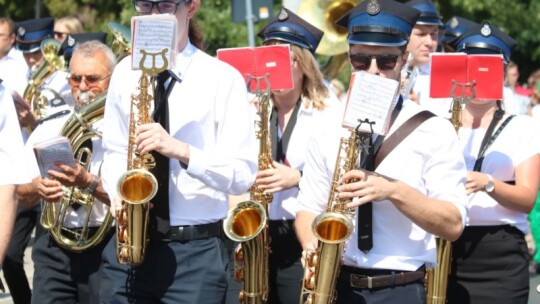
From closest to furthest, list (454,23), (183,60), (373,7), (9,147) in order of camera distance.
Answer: (9,147)
(373,7)
(183,60)
(454,23)

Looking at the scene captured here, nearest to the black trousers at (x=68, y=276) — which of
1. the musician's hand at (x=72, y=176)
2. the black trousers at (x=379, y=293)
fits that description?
Answer: the musician's hand at (x=72, y=176)

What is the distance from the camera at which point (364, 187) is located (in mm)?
4766

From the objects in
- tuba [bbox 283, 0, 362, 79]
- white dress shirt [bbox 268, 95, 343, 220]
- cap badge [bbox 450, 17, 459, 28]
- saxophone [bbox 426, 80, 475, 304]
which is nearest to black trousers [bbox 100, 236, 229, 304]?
saxophone [bbox 426, 80, 475, 304]

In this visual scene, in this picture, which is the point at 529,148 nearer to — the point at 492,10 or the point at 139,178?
the point at 139,178

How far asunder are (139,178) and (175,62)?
0.52m

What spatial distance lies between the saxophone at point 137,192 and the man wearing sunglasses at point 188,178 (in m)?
0.07

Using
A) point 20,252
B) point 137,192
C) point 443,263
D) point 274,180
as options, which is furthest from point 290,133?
point 20,252

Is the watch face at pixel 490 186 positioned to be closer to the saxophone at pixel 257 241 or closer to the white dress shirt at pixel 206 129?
the saxophone at pixel 257 241

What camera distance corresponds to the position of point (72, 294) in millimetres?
6809

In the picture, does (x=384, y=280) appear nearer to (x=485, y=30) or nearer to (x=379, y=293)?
(x=379, y=293)

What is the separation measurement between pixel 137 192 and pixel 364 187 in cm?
107

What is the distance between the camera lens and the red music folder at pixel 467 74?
6.73m

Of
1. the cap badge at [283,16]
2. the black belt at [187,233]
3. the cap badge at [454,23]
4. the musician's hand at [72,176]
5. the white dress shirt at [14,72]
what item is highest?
the cap badge at [283,16]

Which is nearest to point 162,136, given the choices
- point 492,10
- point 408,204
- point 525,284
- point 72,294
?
point 408,204
